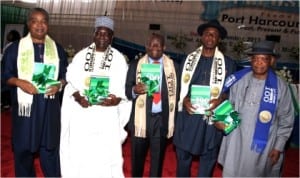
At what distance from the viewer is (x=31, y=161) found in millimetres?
3145

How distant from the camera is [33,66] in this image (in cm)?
294

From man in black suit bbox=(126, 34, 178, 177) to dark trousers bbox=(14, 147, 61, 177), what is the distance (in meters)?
0.75

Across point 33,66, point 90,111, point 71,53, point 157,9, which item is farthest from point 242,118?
point 157,9

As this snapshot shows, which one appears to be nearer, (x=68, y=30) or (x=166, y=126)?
(x=166, y=126)

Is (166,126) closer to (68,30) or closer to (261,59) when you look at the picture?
(261,59)

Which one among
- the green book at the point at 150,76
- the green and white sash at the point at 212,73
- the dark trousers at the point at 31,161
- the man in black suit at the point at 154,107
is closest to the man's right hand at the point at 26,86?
the dark trousers at the point at 31,161

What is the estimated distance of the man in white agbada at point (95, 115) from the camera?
3.06m

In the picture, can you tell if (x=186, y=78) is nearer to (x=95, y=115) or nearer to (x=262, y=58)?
(x=262, y=58)

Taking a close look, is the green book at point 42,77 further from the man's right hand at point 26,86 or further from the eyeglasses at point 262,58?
the eyeglasses at point 262,58

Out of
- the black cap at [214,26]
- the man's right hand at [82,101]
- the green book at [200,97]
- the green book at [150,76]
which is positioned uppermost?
the black cap at [214,26]

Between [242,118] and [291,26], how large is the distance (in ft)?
23.0

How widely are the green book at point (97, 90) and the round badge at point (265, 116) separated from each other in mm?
1256

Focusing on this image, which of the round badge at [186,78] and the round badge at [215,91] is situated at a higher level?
the round badge at [186,78]

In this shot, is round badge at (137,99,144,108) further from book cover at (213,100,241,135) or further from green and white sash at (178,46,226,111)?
book cover at (213,100,241,135)
